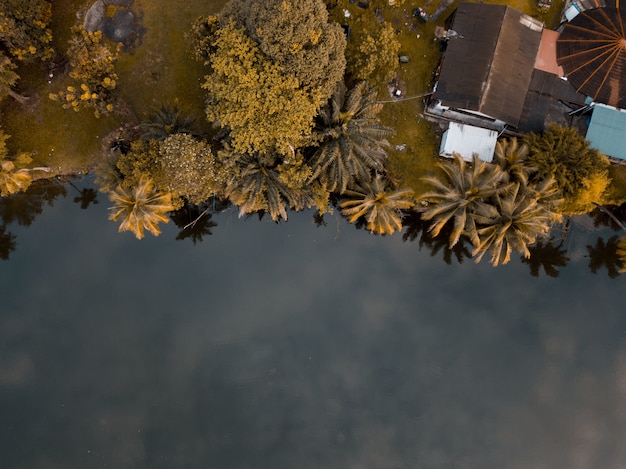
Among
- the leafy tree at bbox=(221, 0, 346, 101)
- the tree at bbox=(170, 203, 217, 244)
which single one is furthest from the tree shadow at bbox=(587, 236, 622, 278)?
the tree at bbox=(170, 203, 217, 244)

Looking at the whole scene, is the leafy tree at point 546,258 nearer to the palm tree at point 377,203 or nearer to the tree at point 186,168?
the palm tree at point 377,203

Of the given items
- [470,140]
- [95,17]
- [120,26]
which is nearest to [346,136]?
[470,140]

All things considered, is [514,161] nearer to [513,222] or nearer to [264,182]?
[513,222]

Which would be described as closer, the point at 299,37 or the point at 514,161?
the point at 299,37

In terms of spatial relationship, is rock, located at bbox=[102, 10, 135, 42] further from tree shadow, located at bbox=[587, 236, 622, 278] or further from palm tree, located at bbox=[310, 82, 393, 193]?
tree shadow, located at bbox=[587, 236, 622, 278]

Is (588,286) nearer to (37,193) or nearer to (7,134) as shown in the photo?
(37,193)
